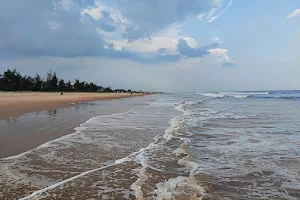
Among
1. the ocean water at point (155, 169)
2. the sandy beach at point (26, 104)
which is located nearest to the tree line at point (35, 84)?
the sandy beach at point (26, 104)

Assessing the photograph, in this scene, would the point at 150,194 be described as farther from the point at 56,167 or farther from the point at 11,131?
the point at 11,131

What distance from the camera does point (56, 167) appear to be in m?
5.40

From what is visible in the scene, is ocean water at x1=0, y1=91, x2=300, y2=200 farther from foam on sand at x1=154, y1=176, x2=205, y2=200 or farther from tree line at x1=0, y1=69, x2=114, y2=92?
tree line at x1=0, y1=69, x2=114, y2=92

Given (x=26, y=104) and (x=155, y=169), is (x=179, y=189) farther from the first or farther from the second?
(x=26, y=104)

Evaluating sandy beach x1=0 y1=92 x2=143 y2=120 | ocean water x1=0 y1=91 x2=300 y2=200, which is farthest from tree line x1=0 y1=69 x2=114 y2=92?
ocean water x1=0 y1=91 x2=300 y2=200

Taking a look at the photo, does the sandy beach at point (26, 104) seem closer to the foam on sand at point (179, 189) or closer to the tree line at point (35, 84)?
the foam on sand at point (179, 189)

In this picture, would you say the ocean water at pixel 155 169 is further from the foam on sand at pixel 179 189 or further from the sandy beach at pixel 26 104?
the sandy beach at pixel 26 104

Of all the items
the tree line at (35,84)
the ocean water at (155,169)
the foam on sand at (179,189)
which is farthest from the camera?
the tree line at (35,84)

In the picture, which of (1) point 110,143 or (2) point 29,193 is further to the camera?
(1) point 110,143

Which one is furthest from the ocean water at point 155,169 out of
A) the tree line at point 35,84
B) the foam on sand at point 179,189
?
the tree line at point 35,84

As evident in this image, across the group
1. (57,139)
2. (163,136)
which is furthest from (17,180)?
(163,136)

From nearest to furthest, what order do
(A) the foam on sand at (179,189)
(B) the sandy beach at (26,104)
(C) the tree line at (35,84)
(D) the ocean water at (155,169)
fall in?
(A) the foam on sand at (179,189) < (D) the ocean water at (155,169) < (B) the sandy beach at (26,104) < (C) the tree line at (35,84)

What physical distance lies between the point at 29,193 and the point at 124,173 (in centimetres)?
181

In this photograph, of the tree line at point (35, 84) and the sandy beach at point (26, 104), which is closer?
the sandy beach at point (26, 104)
